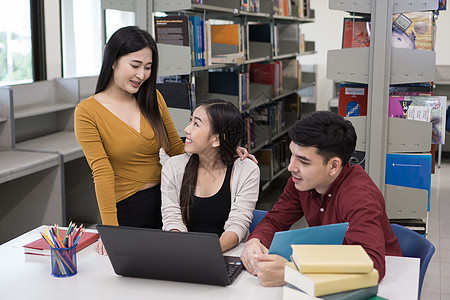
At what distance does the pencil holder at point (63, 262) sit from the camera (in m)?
1.49

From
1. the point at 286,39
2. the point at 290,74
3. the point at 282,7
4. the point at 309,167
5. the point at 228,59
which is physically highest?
the point at 282,7

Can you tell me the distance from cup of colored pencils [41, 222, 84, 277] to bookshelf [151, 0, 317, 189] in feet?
5.19

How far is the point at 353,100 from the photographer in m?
2.91

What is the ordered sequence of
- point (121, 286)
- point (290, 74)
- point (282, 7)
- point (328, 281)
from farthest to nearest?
1. point (290, 74)
2. point (282, 7)
3. point (121, 286)
4. point (328, 281)

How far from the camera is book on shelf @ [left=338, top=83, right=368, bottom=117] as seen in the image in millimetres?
2879

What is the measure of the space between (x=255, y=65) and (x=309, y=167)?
3.20 metres

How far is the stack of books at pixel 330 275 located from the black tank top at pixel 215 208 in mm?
Result: 670

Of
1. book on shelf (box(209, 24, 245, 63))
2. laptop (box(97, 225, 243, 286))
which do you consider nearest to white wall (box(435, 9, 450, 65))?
book on shelf (box(209, 24, 245, 63))

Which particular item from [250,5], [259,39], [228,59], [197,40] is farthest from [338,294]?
[259,39]

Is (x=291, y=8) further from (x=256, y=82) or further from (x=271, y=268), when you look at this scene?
(x=271, y=268)

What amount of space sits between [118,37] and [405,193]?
5.63 feet

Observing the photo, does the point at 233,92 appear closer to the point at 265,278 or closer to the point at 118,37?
the point at 118,37

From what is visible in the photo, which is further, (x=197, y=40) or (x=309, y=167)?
(x=197, y=40)

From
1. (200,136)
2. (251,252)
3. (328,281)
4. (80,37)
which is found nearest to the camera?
(328,281)
